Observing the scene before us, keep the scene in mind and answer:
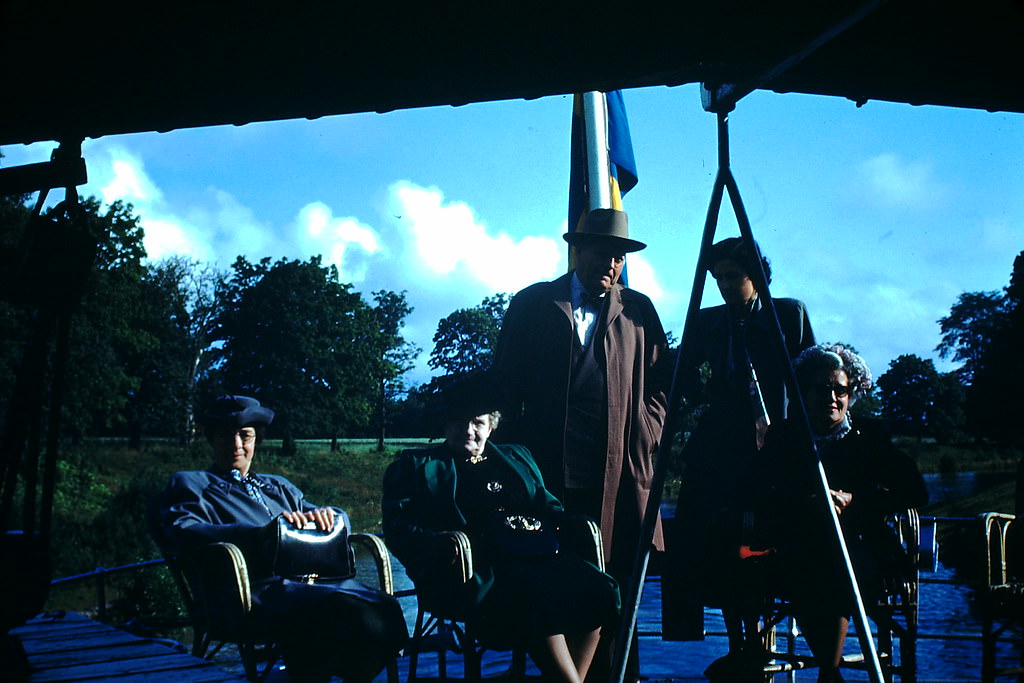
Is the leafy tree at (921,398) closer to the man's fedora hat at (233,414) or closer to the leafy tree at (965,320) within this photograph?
the leafy tree at (965,320)

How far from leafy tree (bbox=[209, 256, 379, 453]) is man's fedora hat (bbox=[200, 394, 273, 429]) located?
37.6 meters

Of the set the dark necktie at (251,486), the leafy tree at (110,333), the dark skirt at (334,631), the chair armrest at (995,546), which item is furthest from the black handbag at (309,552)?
the leafy tree at (110,333)

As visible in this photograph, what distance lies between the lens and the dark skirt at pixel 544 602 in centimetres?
304

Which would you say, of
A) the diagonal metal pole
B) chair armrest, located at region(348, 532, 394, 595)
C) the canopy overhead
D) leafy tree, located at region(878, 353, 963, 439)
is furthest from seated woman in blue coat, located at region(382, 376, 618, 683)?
leafy tree, located at region(878, 353, 963, 439)

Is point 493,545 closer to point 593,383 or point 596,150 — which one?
point 593,383

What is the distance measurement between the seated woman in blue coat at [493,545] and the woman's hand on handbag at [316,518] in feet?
0.70

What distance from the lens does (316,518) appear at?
3389 mm

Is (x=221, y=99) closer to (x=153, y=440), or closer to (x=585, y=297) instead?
(x=585, y=297)

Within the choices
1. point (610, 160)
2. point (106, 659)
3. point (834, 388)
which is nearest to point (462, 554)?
point (106, 659)

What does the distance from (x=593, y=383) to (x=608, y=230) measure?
59 centimetres

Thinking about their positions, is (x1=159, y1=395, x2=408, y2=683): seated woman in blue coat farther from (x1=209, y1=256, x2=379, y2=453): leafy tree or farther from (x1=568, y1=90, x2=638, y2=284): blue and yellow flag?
(x1=209, y1=256, x2=379, y2=453): leafy tree

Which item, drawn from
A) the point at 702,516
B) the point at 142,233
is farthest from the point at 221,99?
the point at 142,233

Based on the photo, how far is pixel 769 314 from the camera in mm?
1960

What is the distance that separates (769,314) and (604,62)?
0.64m
